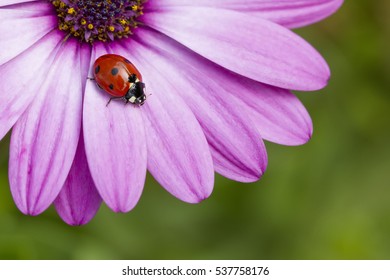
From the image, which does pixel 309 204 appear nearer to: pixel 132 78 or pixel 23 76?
pixel 132 78

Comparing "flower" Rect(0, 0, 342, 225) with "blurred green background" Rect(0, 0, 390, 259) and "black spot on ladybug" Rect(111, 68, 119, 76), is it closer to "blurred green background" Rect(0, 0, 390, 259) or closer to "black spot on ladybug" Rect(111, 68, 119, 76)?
"black spot on ladybug" Rect(111, 68, 119, 76)

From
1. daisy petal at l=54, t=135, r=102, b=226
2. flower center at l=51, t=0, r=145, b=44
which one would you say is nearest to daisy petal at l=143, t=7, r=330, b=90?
flower center at l=51, t=0, r=145, b=44

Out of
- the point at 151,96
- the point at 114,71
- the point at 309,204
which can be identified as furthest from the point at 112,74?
the point at 309,204

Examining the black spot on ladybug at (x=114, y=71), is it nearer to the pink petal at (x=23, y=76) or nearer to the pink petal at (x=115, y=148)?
the pink petal at (x=115, y=148)

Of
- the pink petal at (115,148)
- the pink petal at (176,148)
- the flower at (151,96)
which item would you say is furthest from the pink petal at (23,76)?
the pink petal at (176,148)
